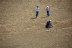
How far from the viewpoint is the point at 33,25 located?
32.4 meters

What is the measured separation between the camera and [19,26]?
32.2 meters

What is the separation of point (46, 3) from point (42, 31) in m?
7.44

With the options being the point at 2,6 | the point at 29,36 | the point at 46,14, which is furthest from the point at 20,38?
the point at 2,6

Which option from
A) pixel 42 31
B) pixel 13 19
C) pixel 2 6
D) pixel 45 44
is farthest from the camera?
pixel 2 6

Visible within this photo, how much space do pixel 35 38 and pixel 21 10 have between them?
6801 millimetres

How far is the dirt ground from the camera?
96.7 feet

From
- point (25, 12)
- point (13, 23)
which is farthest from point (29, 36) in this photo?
point (25, 12)

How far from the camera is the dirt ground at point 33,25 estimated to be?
2949 centimetres

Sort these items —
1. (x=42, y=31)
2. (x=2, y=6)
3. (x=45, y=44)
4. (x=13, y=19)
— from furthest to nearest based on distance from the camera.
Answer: (x=2, y=6) → (x=13, y=19) → (x=42, y=31) → (x=45, y=44)

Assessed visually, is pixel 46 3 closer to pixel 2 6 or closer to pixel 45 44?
pixel 2 6

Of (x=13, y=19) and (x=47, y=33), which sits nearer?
(x=47, y=33)

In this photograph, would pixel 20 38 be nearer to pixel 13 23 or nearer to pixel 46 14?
pixel 13 23

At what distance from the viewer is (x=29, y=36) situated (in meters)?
30.4

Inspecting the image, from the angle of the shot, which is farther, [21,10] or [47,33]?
[21,10]
